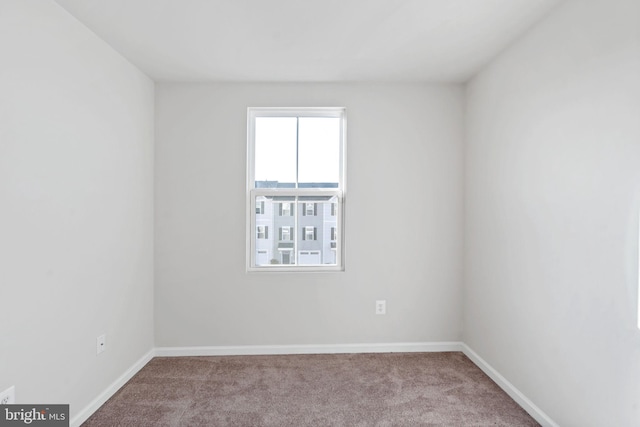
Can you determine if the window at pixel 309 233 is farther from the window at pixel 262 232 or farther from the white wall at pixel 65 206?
the white wall at pixel 65 206

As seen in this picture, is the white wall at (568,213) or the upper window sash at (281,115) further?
the upper window sash at (281,115)

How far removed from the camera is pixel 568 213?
6.44 ft

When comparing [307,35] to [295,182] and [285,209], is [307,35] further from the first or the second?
[285,209]

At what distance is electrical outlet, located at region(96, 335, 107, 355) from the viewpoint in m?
2.37

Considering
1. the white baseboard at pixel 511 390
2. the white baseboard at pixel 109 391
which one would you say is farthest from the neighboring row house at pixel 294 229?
the white baseboard at pixel 511 390

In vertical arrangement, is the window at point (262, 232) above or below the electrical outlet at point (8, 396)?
above

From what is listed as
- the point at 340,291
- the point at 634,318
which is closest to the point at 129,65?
the point at 340,291

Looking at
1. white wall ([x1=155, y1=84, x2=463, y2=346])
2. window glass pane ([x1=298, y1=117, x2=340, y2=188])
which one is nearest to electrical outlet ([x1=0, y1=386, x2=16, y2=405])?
white wall ([x1=155, y1=84, x2=463, y2=346])

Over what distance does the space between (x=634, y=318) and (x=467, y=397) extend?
1303 millimetres

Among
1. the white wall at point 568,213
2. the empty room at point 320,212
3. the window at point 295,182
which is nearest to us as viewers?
the white wall at point 568,213

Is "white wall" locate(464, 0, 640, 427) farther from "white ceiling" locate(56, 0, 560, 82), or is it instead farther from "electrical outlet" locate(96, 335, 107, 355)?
"electrical outlet" locate(96, 335, 107, 355)

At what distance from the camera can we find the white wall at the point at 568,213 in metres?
1.62

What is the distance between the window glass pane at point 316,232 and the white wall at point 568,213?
1343mm

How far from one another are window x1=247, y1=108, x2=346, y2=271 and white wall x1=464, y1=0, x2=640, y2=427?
4.27 ft
